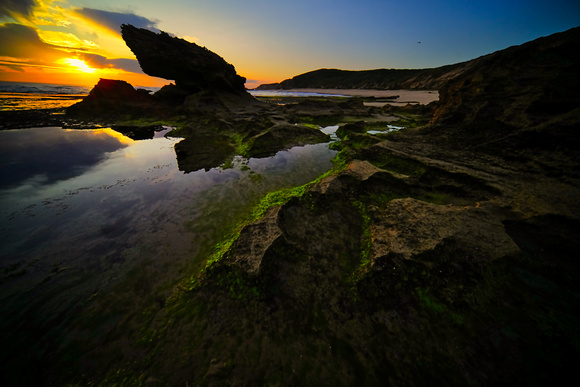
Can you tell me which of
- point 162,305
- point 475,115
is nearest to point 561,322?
point 162,305

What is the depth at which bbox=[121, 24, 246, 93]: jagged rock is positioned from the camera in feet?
82.2

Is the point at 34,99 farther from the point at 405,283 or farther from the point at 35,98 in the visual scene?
the point at 405,283

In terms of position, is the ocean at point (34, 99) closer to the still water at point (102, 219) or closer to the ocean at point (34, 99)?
the ocean at point (34, 99)

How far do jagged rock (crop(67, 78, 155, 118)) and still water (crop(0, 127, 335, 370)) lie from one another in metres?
14.6

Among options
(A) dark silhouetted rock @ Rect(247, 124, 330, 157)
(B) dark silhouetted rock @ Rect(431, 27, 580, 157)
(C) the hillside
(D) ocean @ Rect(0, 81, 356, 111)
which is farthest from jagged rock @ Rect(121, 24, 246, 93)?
(B) dark silhouetted rock @ Rect(431, 27, 580, 157)

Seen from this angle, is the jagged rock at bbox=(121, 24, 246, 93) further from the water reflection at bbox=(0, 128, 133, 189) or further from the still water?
the still water

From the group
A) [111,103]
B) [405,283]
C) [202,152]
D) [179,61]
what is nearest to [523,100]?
[405,283]

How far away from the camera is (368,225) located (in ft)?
18.1

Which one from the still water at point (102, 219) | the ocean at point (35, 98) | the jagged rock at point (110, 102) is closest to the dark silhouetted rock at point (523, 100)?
the still water at point (102, 219)

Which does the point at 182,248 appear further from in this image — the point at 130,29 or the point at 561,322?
the point at 130,29

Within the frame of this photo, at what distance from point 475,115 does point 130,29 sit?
36.9m

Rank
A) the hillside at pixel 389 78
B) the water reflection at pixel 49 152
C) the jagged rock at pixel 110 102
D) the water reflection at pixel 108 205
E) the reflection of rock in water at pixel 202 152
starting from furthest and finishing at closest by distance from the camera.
Result: the hillside at pixel 389 78 → the jagged rock at pixel 110 102 → the reflection of rock in water at pixel 202 152 → the water reflection at pixel 49 152 → the water reflection at pixel 108 205

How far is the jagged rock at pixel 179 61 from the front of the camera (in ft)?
82.2

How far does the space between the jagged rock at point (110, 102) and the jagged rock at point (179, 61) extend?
4.57 metres
